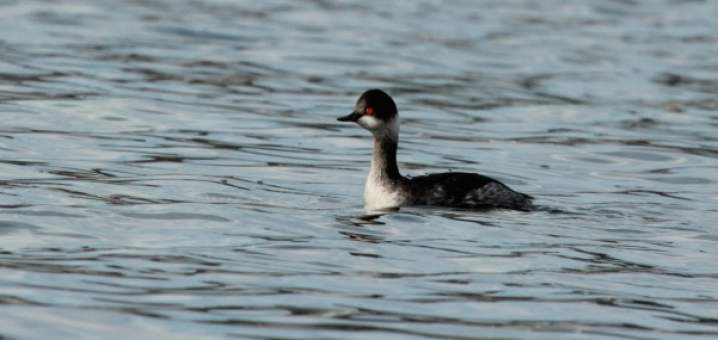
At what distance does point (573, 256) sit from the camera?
12062mm

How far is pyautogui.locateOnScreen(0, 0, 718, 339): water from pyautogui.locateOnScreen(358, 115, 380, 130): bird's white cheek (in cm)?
73

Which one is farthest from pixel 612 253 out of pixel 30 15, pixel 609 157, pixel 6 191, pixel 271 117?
pixel 30 15

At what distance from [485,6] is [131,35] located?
428 inches

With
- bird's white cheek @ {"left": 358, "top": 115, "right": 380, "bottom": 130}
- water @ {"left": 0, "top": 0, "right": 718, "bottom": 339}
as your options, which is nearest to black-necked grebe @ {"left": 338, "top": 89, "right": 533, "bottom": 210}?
bird's white cheek @ {"left": 358, "top": 115, "right": 380, "bottom": 130}

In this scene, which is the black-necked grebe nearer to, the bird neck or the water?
the bird neck

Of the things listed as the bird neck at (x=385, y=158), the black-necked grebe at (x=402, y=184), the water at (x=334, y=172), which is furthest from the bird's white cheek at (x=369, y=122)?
the water at (x=334, y=172)

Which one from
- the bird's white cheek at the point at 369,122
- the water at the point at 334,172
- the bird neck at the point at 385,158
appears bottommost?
the water at the point at 334,172

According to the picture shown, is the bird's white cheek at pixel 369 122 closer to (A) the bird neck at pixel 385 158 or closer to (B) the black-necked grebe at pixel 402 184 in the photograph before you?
(B) the black-necked grebe at pixel 402 184

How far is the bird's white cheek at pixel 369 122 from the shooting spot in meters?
14.6

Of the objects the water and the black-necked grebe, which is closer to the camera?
the water

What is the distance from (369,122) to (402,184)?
0.63m

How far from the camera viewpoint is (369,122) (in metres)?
14.7

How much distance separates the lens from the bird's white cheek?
48.0ft

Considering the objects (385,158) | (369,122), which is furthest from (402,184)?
(369,122)
